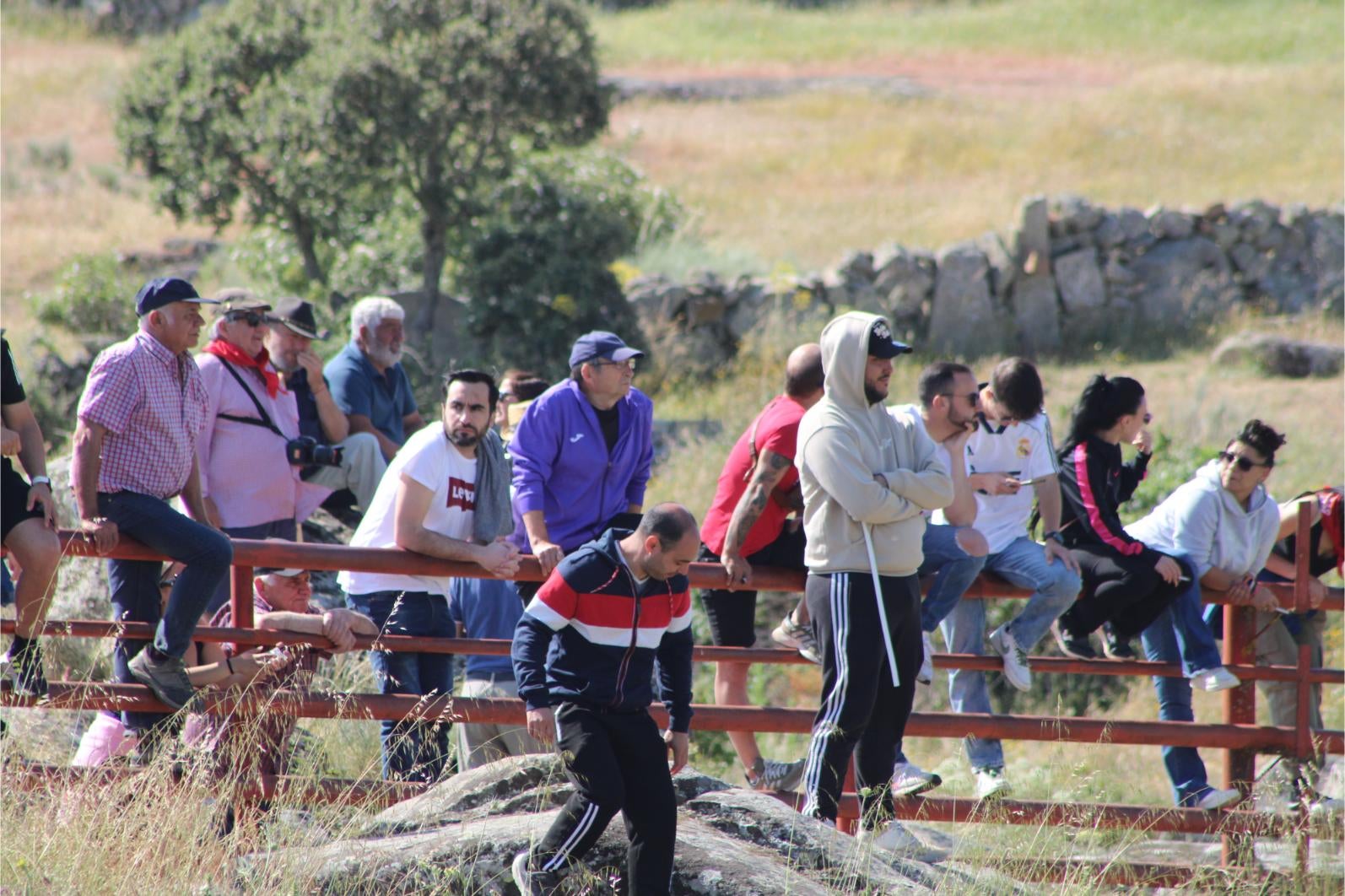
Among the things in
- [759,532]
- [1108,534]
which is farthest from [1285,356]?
[759,532]

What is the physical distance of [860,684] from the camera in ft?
15.7

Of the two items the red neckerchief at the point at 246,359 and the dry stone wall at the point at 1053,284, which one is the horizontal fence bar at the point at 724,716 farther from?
the dry stone wall at the point at 1053,284

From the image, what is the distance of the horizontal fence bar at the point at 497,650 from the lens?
4.94 m

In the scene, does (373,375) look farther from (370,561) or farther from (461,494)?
(370,561)

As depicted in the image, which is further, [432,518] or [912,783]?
[432,518]

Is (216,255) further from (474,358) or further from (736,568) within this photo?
(736,568)

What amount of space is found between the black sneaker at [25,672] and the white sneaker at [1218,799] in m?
4.34

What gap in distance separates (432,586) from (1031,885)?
2425 millimetres

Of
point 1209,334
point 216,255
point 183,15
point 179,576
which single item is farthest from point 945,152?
point 179,576

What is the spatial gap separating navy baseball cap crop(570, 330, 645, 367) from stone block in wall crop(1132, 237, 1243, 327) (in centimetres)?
1376

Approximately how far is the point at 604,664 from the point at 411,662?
4.66ft

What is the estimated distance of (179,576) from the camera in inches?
189

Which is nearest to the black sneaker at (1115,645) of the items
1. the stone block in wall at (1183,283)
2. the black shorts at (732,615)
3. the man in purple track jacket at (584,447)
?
the black shorts at (732,615)

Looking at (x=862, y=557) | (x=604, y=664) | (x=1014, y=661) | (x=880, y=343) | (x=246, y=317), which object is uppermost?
(x=246, y=317)
